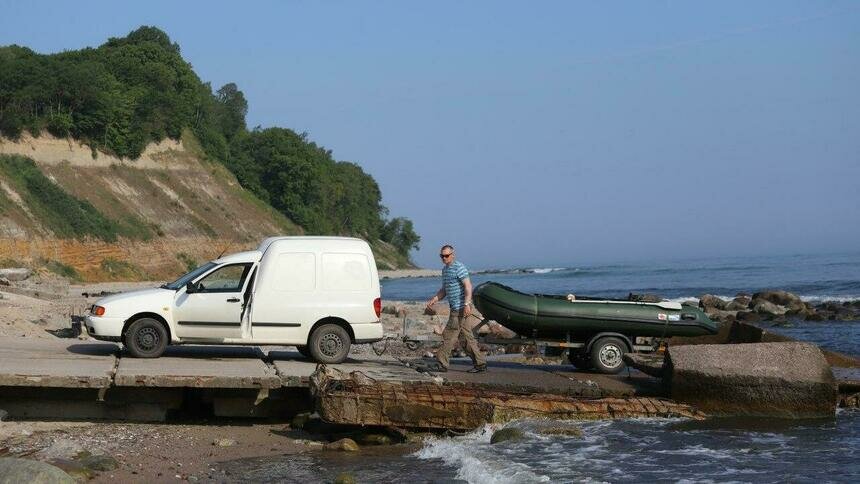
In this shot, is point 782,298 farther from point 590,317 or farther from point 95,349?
point 95,349

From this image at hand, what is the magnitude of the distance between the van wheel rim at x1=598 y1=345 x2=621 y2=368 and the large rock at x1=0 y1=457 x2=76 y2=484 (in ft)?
32.3

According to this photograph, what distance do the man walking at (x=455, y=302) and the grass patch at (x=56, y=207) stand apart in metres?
A: 54.4

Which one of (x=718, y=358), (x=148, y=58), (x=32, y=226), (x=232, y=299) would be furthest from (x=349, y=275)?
(x=148, y=58)

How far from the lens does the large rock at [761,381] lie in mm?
15906

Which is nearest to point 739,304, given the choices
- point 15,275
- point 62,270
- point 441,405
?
point 15,275

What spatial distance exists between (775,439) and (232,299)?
27.1 ft

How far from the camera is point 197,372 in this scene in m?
14.5

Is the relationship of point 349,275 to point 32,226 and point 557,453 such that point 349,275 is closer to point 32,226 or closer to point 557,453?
point 557,453

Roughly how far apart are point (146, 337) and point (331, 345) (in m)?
2.84

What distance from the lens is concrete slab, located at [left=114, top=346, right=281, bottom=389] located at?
1396cm

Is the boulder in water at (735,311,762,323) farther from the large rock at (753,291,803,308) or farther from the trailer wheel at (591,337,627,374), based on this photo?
the trailer wheel at (591,337,627,374)

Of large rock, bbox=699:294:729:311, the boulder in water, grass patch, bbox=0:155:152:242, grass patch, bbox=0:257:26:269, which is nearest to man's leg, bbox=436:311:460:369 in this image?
the boulder in water

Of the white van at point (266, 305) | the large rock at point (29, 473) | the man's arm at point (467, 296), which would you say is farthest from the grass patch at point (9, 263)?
the large rock at point (29, 473)

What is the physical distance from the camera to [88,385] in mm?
13758
